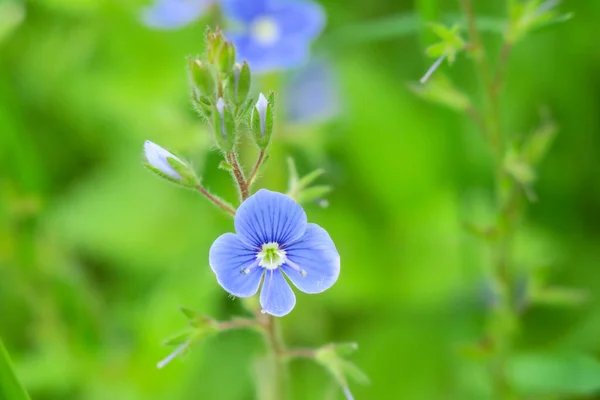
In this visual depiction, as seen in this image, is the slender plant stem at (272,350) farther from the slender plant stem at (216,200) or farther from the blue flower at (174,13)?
the blue flower at (174,13)

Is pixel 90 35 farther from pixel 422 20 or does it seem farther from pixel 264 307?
pixel 264 307

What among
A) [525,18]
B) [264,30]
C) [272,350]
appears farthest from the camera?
[264,30]

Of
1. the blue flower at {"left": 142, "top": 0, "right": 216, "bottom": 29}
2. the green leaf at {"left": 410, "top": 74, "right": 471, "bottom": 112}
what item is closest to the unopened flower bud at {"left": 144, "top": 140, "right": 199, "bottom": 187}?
the green leaf at {"left": 410, "top": 74, "right": 471, "bottom": 112}

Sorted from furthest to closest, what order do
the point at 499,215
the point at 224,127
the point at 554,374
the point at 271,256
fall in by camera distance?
the point at 554,374 < the point at 499,215 < the point at 271,256 < the point at 224,127

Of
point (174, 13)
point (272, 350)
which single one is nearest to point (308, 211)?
point (174, 13)

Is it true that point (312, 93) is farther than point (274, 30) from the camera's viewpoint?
Yes

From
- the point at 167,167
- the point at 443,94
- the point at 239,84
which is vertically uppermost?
the point at 443,94

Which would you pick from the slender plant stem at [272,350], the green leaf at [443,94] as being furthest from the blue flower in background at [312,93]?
the slender plant stem at [272,350]

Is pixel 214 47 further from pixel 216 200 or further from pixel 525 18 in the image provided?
pixel 525 18
